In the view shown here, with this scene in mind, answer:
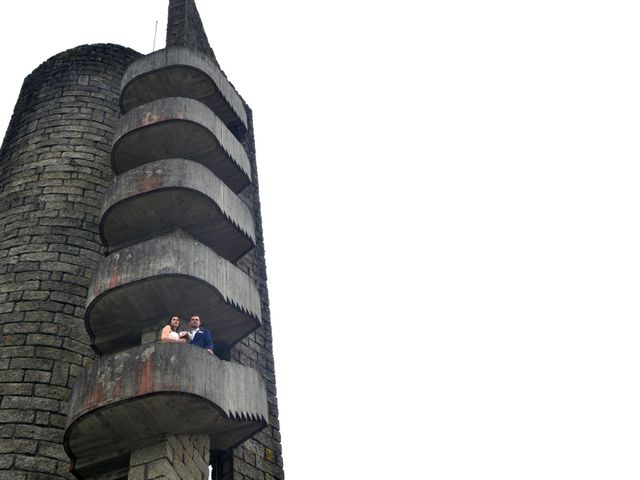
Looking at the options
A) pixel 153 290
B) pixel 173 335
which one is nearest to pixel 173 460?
pixel 173 335

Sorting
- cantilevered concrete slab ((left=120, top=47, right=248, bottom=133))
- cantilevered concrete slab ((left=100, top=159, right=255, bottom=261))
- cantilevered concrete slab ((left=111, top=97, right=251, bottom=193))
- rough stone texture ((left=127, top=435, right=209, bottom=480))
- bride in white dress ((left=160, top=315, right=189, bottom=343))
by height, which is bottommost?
rough stone texture ((left=127, top=435, right=209, bottom=480))

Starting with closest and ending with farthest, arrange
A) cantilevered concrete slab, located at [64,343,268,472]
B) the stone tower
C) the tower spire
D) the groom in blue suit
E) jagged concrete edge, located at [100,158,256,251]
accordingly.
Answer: cantilevered concrete slab, located at [64,343,268,472], the stone tower, the groom in blue suit, jagged concrete edge, located at [100,158,256,251], the tower spire

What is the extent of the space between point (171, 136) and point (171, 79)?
325 centimetres

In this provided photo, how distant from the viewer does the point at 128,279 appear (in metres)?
14.9

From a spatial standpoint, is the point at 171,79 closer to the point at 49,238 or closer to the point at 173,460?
the point at 49,238

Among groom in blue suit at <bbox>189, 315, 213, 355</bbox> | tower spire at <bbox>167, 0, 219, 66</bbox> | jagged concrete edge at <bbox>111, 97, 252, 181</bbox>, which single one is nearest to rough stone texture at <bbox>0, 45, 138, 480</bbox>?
jagged concrete edge at <bbox>111, 97, 252, 181</bbox>

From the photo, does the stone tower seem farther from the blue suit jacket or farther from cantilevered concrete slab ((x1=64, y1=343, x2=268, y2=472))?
the blue suit jacket

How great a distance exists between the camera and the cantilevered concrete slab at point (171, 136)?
19.3m

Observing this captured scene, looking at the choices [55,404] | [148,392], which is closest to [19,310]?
[55,404]

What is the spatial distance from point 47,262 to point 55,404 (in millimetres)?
3862

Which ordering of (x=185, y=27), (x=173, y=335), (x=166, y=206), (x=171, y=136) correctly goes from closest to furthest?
(x=173, y=335)
(x=166, y=206)
(x=171, y=136)
(x=185, y=27)

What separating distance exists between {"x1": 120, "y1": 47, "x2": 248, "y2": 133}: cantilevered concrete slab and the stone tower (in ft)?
0.15

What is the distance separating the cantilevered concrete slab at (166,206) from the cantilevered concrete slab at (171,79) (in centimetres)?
516

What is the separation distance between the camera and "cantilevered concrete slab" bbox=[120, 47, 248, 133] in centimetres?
2177
